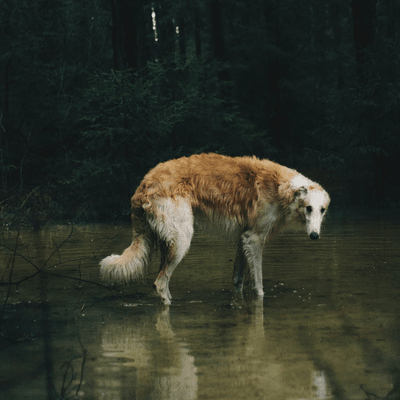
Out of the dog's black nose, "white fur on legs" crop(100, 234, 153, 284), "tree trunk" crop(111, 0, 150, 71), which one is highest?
"tree trunk" crop(111, 0, 150, 71)

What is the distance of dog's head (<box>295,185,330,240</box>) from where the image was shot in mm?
7090

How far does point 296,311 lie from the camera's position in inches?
238

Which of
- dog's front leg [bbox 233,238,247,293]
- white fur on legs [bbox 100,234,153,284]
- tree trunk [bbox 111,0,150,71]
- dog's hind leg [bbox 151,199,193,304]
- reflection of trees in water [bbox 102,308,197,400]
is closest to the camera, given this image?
reflection of trees in water [bbox 102,308,197,400]

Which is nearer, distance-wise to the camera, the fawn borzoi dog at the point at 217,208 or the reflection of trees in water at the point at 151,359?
the reflection of trees in water at the point at 151,359

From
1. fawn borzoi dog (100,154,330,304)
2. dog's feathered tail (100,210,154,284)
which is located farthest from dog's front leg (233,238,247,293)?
dog's feathered tail (100,210,154,284)

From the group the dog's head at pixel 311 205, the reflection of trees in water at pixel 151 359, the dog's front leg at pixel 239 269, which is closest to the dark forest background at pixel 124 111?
the dog's front leg at pixel 239 269

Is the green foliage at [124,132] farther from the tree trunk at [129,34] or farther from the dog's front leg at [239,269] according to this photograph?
the dog's front leg at [239,269]

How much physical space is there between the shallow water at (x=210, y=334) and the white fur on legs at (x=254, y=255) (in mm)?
192

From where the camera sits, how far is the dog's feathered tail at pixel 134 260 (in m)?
6.61

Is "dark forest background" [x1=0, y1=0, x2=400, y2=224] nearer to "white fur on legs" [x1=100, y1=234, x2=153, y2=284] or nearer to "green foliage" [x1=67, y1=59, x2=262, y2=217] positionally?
"green foliage" [x1=67, y1=59, x2=262, y2=217]

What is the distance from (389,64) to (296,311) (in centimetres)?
1273

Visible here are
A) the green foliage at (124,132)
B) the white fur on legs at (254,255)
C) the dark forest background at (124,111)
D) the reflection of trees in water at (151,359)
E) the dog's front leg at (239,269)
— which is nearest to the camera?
the reflection of trees in water at (151,359)

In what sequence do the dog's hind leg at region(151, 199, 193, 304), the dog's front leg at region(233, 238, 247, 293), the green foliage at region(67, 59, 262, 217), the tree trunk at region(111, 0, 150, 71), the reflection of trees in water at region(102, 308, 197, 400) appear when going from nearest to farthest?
the reflection of trees in water at region(102, 308, 197, 400), the dog's hind leg at region(151, 199, 193, 304), the dog's front leg at region(233, 238, 247, 293), the green foliage at region(67, 59, 262, 217), the tree trunk at region(111, 0, 150, 71)

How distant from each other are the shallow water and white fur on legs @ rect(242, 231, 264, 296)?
0.19 metres
